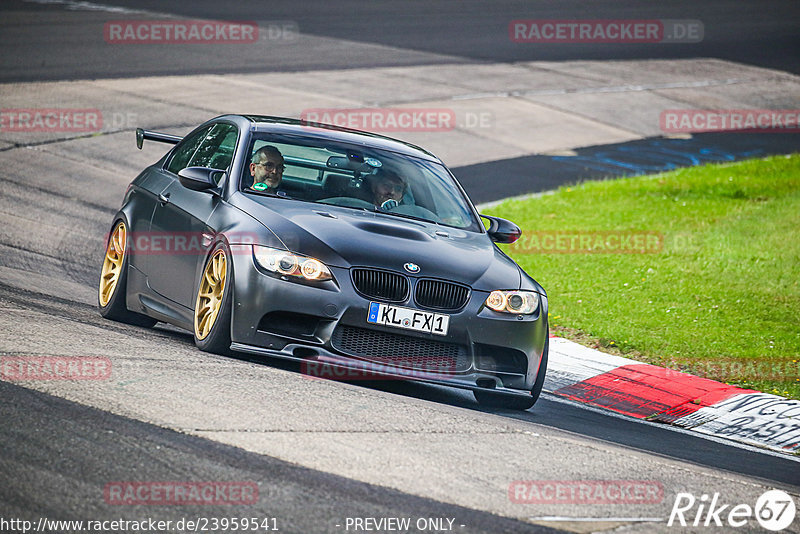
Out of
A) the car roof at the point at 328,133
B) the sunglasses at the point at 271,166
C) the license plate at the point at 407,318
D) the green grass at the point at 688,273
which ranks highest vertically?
the car roof at the point at 328,133

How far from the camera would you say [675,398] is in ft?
29.2

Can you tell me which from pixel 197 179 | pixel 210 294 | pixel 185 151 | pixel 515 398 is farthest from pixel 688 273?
pixel 210 294

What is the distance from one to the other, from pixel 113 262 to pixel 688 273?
6.78 m

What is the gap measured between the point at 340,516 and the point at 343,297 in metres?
2.37

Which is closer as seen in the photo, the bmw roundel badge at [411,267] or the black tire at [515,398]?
the bmw roundel badge at [411,267]

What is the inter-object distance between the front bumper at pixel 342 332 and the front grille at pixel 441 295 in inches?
2.1

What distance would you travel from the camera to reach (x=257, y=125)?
8.24 metres

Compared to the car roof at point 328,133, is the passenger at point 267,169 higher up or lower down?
lower down

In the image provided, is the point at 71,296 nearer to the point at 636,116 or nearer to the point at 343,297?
the point at 343,297

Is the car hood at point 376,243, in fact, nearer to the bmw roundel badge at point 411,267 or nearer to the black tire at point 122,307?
the bmw roundel badge at point 411,267

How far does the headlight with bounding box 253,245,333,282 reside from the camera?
6.76 m

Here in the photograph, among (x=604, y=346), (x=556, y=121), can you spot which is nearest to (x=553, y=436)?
(x=604, y=346)

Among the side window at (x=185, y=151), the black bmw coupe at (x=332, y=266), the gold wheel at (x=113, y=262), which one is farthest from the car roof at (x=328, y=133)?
the gold wheel at (x=113, y=262)

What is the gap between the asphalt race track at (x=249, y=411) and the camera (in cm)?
468
